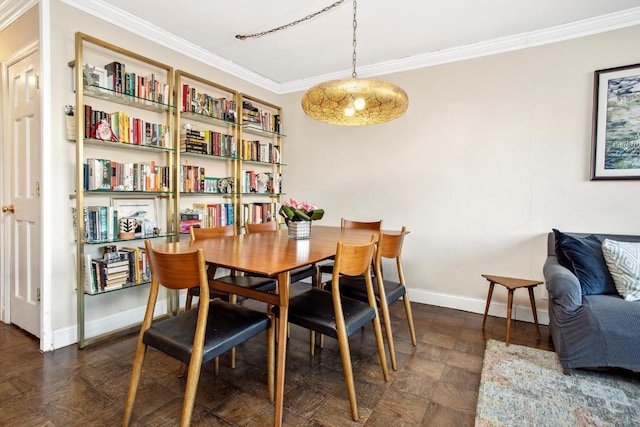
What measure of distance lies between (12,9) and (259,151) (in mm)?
2212

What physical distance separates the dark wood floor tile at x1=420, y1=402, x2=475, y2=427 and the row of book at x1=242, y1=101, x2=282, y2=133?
10.1 feet

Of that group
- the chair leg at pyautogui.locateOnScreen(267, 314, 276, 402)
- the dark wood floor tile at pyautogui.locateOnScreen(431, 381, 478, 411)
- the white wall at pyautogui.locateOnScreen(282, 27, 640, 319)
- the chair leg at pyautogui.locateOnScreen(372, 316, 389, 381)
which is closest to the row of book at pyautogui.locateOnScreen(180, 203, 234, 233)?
the white wall at pyautogui.locateOnScreen(282, 27, 640, 319)

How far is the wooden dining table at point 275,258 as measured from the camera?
1411mm

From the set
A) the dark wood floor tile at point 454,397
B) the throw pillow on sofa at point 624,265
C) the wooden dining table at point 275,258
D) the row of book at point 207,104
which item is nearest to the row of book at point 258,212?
the row of book at point 207,104

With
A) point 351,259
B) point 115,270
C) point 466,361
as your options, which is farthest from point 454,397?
point 115,270

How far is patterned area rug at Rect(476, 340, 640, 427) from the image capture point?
155cm

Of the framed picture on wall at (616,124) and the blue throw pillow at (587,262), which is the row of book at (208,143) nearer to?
the blue throw pillow at (587,262)

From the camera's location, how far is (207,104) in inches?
125

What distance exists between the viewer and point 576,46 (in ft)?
8.71

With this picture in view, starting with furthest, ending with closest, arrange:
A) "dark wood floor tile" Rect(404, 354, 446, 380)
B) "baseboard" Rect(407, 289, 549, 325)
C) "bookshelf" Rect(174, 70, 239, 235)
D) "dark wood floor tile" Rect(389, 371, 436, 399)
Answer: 1. "bookshelf" Rect(174, 70, 239, 235)
2. "baseboard" Rect(407, 289, 549, 325)
3. "dark wood floor tile" Rect(404, 354, 446, 380)
4. "dark wood floor tile" Rect(389, 371, 436, 399)

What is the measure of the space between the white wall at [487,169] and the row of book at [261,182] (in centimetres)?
83

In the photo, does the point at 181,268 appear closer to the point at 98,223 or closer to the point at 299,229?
the point at 299,229

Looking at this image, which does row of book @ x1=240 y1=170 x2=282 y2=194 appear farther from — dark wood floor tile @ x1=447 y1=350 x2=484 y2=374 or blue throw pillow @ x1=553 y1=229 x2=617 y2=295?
blue throw pillow @ x1=553 y1=229 x2=617 y2=295

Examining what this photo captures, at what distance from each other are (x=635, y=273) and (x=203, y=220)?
129 inches
